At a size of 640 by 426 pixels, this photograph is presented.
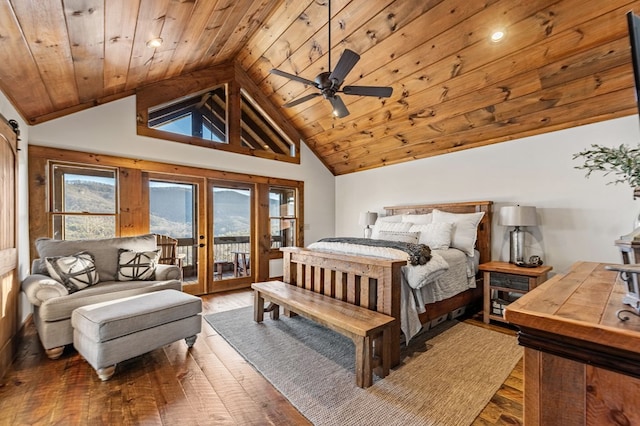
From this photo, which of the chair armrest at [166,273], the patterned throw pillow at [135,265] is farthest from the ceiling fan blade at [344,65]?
the patterned throw pillow at [135,265]

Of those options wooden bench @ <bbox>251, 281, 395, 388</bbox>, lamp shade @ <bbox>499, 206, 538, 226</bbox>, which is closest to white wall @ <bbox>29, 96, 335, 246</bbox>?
wooden bench @ <bbox>251, 281, 395, 388</bbox>

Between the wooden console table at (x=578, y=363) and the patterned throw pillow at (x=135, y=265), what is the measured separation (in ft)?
11.6

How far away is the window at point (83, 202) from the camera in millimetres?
3578

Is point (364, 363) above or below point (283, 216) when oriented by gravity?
below

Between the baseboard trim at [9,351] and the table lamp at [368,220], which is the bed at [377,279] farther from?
the baseboard trim at [9,351]

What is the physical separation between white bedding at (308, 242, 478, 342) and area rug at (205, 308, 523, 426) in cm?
39

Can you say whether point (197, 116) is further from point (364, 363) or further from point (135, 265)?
Answer: point (364, 363)

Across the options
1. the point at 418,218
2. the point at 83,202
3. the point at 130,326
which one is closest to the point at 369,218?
the point at 418,218

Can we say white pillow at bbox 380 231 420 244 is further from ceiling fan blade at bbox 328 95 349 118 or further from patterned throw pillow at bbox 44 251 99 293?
patterned throw pillow at bbox 44 251 99 293

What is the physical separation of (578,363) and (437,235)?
301cm

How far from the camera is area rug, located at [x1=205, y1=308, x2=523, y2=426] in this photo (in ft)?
5.91

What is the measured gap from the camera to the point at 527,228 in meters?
3.66

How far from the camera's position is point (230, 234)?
503cm

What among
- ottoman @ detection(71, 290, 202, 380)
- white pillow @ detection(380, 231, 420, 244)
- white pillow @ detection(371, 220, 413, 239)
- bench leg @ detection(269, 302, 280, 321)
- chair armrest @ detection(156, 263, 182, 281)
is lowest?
bench leg @ detection(269, 302, 280, 321)
